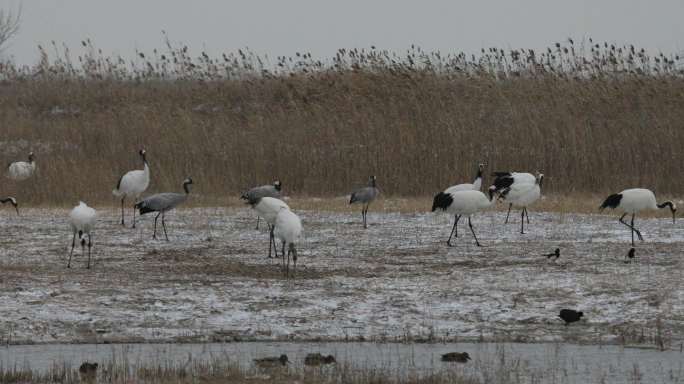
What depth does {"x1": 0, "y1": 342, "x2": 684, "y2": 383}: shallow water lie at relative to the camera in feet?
28.2

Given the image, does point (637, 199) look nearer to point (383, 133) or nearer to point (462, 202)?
point (462, 202)

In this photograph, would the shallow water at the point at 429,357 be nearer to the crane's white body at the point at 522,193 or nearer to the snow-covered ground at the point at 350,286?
the snow-covered ground at the point at 350,286

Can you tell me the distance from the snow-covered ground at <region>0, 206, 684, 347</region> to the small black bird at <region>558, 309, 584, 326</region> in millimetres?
92

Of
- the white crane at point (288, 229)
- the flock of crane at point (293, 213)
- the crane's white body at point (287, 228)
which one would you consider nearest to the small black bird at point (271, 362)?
the flock of crane at point (293, 213)

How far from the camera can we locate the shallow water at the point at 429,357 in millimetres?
8609

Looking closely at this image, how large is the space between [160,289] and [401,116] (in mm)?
13197

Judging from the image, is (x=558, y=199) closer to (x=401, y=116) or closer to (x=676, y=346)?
(x=401, y=116)

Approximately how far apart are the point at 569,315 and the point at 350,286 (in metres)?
2.61

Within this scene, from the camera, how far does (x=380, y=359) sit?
30.0ft

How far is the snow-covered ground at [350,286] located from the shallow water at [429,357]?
262 mm

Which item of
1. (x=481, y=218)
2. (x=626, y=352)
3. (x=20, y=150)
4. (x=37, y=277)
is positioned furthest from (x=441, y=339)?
(x=20, y=150)

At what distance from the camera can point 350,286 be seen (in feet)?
39.9

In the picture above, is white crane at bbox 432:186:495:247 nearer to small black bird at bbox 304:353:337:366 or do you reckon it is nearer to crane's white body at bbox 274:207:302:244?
crane's white body at bbox 274:207:302:244

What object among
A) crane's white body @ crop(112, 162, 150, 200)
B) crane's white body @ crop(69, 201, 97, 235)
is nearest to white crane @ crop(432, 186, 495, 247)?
crane's white body @ crop(69, 201, 97, 235)
